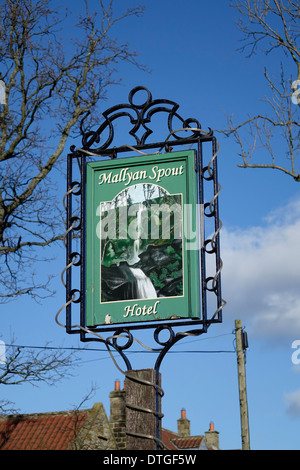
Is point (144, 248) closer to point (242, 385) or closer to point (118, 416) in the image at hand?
point (242, 385)

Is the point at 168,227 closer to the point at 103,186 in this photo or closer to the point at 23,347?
the point at 103,186

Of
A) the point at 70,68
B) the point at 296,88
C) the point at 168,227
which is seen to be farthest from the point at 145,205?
the point at 70,68

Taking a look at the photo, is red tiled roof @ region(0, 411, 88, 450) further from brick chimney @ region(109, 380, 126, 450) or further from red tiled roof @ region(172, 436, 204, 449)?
red tiled roof @ region(172, 436, 204, 449)

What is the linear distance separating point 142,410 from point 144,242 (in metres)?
1.35

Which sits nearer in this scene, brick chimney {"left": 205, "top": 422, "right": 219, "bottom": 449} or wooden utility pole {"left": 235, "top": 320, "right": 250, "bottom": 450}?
wooden utility pole {"left": 235, "top": 320, "right": 250, "bottom": 450}

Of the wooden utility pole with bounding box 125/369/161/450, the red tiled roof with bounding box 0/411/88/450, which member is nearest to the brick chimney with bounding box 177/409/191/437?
the red tiled roof with bounding box 0/411/88/450

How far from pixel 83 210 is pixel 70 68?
29.3 feet

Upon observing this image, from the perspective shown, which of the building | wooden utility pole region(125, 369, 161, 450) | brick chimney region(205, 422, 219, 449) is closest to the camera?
wooden utility pole region(125, 369, 161, 450)

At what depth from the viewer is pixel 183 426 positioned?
38.1m

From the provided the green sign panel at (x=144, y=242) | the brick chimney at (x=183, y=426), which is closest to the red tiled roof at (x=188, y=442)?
the brick chimney at (x=183, y=426)

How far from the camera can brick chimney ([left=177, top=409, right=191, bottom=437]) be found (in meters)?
37.8

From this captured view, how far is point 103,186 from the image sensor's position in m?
6.61

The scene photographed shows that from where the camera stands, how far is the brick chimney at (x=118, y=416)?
2078 cm

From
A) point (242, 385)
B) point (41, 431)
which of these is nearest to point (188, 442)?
point (41, 431)
